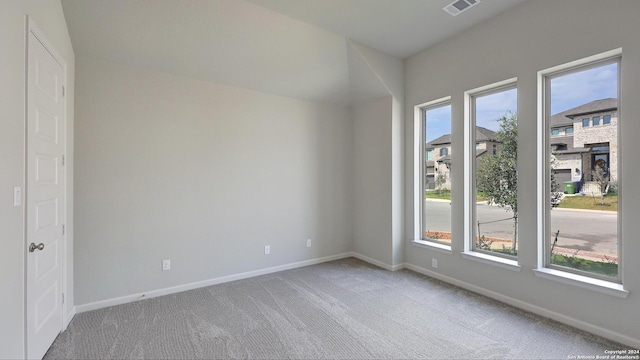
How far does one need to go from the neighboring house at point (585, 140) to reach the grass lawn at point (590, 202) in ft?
0.58

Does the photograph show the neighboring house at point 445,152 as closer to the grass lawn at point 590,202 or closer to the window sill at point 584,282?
the grass lawn at point 590,202

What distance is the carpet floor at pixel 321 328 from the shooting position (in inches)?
87.7

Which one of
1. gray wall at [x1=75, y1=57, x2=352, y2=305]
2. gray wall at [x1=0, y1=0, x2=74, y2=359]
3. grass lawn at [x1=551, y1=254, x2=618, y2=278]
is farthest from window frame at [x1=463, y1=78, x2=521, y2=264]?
gray wall at [x1=0, y1=0, x2=74, y2=359]

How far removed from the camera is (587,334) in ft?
8.02

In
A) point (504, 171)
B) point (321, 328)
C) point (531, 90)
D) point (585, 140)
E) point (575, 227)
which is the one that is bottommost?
point (321, 328)

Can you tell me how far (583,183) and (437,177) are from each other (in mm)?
1575

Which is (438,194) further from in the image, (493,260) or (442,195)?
(493,260)

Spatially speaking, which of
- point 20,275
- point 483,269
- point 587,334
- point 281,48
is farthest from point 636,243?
point 20,275

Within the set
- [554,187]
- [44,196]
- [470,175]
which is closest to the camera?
[44,196]

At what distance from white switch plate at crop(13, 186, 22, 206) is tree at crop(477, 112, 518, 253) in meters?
4.38

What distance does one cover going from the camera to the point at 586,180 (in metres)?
2.69

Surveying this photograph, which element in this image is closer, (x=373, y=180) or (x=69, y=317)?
(x=69, y=317)

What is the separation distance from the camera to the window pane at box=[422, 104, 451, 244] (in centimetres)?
386

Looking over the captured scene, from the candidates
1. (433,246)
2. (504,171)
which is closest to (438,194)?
(433,246)
